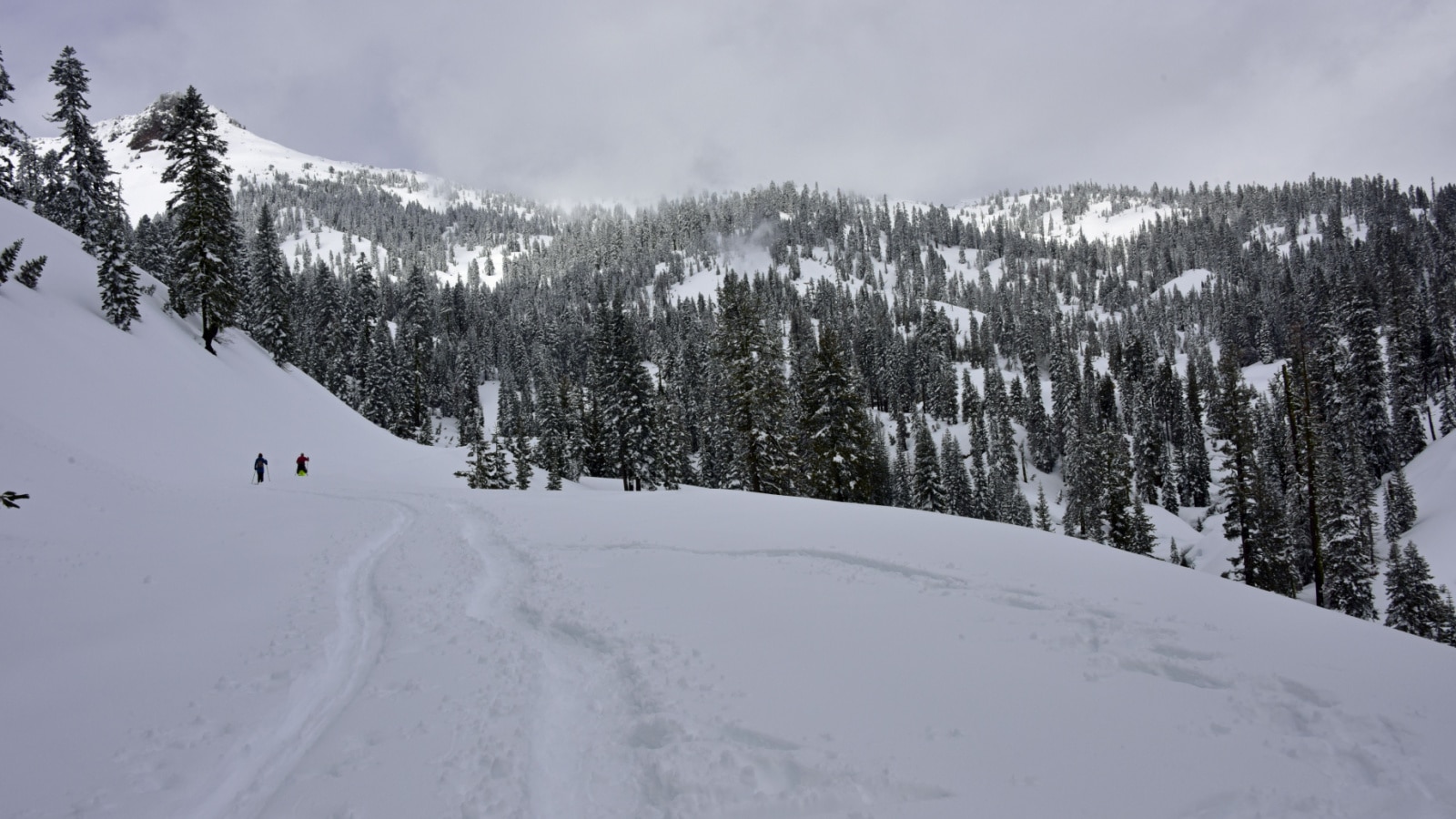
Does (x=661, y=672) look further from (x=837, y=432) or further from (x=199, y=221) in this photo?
(x=199, y=221)

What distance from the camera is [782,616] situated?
9.85 metres

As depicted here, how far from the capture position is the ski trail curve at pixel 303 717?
17.2ft

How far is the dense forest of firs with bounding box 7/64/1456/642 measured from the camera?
3575cm

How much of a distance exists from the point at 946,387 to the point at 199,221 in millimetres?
110330

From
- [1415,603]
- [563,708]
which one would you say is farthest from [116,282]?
[1415,603]

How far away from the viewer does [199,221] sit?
3716cm

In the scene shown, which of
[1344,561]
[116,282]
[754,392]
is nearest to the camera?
[116,282]

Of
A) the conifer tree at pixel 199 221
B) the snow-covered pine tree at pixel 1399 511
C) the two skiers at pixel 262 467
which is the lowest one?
the snow-covered pine tree at pixel 1399 511

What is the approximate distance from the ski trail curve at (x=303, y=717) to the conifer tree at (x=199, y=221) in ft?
122

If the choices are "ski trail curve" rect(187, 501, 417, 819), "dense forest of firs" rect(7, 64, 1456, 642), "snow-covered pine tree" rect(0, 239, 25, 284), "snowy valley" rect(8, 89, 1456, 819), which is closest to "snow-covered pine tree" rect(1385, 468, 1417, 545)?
"dense forest of firs" rect(7, 64, 1456, 642)

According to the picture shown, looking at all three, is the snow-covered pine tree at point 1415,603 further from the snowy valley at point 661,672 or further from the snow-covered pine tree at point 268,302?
the snow-covered pine tree at point 268,302

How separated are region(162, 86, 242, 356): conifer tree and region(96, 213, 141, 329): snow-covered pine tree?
4767 mm

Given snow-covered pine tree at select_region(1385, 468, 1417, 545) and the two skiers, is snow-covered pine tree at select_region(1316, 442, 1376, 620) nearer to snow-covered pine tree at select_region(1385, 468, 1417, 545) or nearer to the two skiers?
snow-covered pine tree at select_region(1385, 468, 1417, 545)

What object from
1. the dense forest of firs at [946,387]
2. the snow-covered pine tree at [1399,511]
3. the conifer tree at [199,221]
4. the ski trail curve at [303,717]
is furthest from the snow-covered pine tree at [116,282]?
the snow-covered pine tree at [1399,511]
